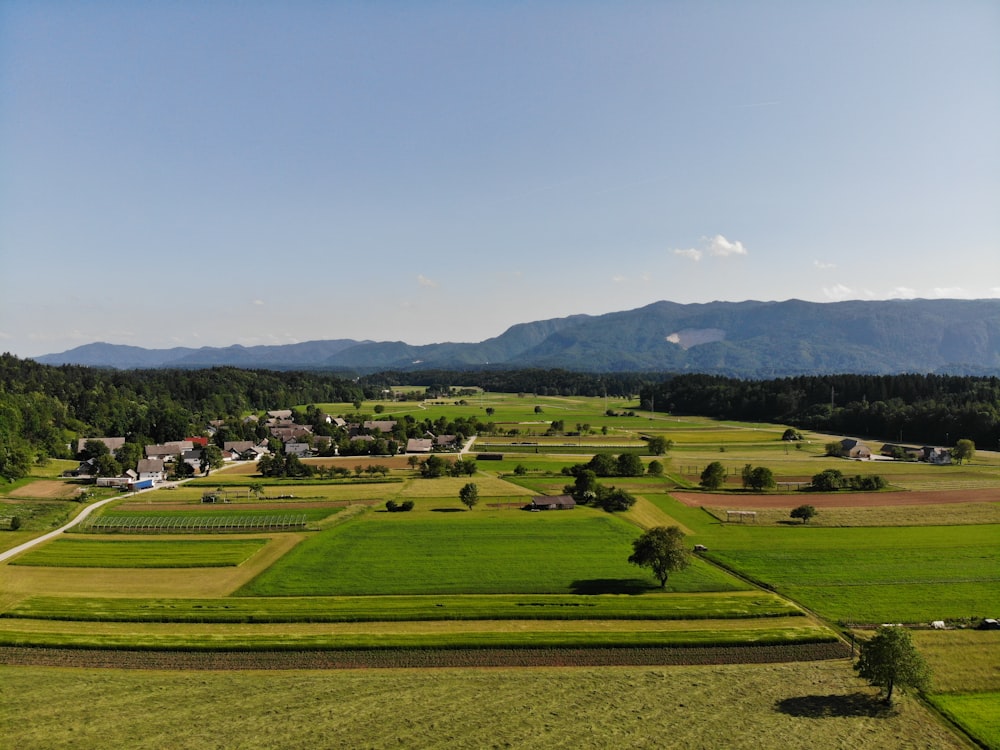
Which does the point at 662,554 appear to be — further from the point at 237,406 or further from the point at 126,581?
the point at 237,406

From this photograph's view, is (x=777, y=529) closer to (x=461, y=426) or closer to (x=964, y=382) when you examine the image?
(x=461, y=426)

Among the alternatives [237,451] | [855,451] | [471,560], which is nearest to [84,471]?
[237,451]

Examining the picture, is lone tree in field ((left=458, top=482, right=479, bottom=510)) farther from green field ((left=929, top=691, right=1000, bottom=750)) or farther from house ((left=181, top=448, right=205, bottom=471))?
house ((left=181, top=448, right=205, bottom=471))

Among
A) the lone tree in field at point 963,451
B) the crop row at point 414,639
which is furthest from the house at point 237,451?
the lone tree in field at point 963,451

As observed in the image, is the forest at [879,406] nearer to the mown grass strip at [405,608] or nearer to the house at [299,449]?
the mown grass strip at [405,608]

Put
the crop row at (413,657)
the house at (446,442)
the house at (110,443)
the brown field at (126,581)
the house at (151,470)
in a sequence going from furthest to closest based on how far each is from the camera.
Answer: the house at (446,442) < the house at (110,443) < the house at (151,470) < the brown field at (126,581) < the crop row at (413,657)

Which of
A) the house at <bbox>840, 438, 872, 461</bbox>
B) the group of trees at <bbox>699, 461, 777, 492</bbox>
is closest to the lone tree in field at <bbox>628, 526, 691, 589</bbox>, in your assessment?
the group of trees at <bbox>699, 461, 777, 492</bbox>

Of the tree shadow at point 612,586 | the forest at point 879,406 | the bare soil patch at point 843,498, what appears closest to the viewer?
the tree shadow at point 612,586
